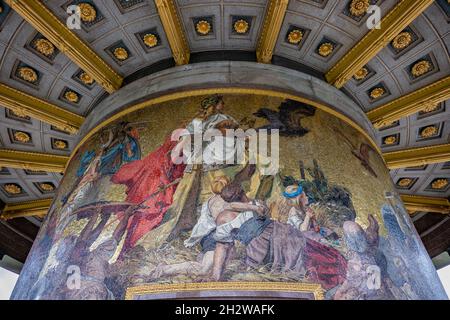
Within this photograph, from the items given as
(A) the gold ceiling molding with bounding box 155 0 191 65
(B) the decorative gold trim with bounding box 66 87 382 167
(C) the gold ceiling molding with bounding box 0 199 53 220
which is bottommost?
(B) the decorative gold trim with bounding box 66 87 382 167

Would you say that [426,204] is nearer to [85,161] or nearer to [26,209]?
[85,161]

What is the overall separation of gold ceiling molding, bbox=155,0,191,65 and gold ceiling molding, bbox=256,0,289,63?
184 cm

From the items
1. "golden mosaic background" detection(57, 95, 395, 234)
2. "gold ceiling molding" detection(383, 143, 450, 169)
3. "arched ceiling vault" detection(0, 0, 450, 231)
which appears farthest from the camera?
"gold ceiling molding" detection(383, 143, 450, 169)

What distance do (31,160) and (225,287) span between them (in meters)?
9.25

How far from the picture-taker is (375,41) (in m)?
9.16

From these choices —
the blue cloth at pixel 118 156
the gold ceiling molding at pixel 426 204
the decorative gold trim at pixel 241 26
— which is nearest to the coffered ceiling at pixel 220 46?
the decorative gold trim at pixel 241 26

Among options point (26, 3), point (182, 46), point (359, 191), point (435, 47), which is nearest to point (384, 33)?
point (435, 47)

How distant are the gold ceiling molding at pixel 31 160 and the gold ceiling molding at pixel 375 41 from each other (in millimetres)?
8592

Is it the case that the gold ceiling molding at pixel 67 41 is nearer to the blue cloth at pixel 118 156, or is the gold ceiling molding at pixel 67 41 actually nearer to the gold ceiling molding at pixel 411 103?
the blue cloth at pixel 118 156

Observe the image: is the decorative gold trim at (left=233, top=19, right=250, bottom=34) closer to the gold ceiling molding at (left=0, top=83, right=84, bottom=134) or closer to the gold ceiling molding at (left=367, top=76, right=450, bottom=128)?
the gold ceiling molding at (left=367, top=76, right=450, bottom=128)

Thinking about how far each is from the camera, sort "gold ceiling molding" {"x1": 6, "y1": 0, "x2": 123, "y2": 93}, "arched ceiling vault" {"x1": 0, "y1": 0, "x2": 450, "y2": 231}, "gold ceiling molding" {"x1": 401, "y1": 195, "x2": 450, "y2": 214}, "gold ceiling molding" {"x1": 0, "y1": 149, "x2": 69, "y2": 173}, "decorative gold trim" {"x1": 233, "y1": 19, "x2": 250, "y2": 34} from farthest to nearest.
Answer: "gold ceiling molding" {"x1": 401, "y1": 195, "x2": 450, "y2": 214}, "gold ceiling molding" {"x1": 0, "y1": 149, "x2": 69, "y2": 173}, "decorative gold trim" {"x1": 233, "y1": 19, "x2": 250, "y2": 34}, "arched ceiling vault" {"x1": 0, "y1": 0, "x2": 450, "y2": 231}, "gold ceiling molding" {"x1": 6, "y1": 0, "x2": 123, "y2": 93}

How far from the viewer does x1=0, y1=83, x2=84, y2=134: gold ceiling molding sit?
10.2 metres

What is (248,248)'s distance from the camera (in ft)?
20.6

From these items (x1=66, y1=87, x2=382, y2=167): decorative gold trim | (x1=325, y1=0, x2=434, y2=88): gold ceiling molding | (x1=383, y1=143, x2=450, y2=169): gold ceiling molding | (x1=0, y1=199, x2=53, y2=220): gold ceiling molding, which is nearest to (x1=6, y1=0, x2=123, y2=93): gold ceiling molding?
(x1=66, y1=87, x2=382, y2=167): decorative gold trim
